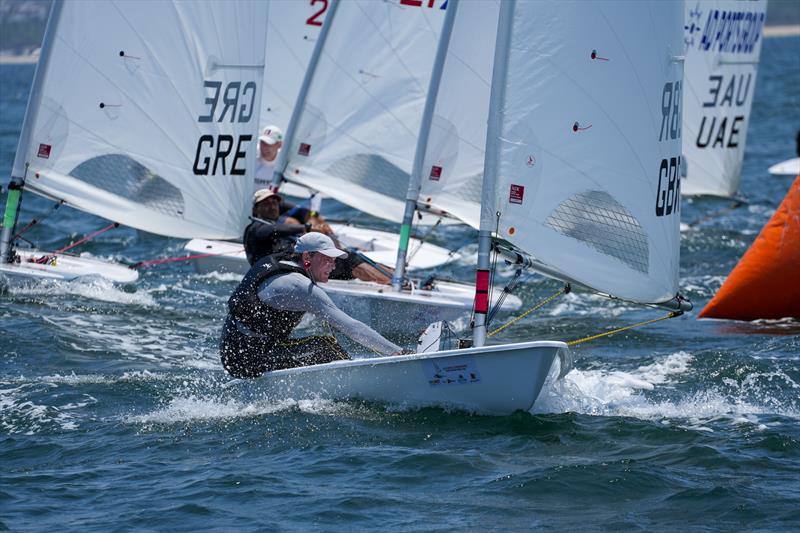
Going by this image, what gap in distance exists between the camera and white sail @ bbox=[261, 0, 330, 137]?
41.5ft

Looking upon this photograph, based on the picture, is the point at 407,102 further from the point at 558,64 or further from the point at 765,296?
the point at 558,64

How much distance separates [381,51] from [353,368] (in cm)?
514

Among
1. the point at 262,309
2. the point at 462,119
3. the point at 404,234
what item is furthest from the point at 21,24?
the point at 262,309

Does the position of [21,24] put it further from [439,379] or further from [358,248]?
[439,379]

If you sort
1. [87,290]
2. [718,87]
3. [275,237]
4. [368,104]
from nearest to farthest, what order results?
[275,237] → [87,290] → [368,104] → [718,87]

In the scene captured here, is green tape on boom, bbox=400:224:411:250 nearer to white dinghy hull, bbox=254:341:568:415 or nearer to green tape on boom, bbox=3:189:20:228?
white dinghy hull, bbox=254:341:568:415

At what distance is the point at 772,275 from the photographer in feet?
31.3

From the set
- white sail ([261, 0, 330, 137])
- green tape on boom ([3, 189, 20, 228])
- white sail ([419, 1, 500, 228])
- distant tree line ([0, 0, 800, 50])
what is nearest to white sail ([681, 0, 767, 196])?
white sail ([261, 0, 330, 137])

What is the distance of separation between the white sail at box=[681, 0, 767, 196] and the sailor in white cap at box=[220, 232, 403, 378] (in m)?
8.14

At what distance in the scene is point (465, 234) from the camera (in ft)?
50.2

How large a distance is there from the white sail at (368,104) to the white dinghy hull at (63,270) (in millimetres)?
1938

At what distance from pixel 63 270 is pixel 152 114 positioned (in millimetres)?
1434

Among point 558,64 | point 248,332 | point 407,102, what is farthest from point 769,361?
point 407,102

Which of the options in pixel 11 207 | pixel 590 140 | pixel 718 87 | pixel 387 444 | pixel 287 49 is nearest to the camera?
pixel 387 444
